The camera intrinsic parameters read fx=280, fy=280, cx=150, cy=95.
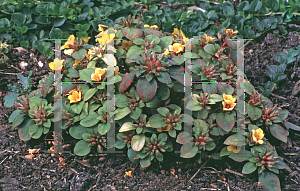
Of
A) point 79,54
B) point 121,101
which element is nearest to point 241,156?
point 121,101

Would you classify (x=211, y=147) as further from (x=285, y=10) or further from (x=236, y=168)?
(x=285, y=10)

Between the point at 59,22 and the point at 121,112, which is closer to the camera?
the point at 121,112

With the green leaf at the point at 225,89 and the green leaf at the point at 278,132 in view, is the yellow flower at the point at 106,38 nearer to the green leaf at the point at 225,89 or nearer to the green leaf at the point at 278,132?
the green leaf at the point at 225,89

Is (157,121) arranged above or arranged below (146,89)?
below

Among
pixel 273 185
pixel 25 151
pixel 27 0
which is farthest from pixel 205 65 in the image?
pixel 27 0

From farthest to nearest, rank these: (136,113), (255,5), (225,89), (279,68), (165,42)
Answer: (255,5) → (279,68) → (165,42) → (225,89) → (136,113)

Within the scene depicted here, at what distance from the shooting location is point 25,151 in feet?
8.41

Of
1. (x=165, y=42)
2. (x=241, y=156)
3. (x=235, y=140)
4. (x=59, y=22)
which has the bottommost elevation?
(x=241, y=156)

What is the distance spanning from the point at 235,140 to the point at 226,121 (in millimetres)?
173

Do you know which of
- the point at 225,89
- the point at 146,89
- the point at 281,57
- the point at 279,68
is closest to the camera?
the point at 146,89

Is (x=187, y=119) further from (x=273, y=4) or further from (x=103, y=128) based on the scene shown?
(x=273, y=4)

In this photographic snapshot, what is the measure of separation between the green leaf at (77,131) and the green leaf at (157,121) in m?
0.61

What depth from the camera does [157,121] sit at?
7.25 feet

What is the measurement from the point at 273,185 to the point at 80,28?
2732 millimetres
